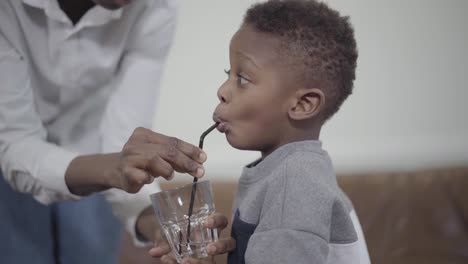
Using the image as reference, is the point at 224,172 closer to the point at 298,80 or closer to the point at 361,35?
the point at 361,35

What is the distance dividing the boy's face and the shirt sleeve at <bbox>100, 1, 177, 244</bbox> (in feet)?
1.32

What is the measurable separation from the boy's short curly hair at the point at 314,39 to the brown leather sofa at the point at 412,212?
1135 mm

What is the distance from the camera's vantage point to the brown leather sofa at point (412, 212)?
1.83m

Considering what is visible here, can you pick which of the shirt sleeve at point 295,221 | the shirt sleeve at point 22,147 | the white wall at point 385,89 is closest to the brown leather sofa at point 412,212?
the white wall at point 385,89

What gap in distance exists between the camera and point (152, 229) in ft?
3.37

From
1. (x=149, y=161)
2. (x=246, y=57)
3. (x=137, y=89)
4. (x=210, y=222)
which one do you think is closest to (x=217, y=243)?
(x=210, y=222)

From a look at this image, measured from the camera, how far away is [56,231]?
118 centimetres

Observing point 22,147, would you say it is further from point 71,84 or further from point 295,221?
point 295,221

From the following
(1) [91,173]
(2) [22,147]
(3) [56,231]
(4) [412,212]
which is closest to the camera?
(1) [91,173]

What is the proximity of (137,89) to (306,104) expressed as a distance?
49 centimetres

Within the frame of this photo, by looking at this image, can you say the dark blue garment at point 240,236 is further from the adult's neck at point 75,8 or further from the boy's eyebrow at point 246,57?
the adult's neck at point 75,8

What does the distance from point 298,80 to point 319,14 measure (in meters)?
0.10

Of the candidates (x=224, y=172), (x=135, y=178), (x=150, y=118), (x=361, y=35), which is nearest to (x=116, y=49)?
(x=150, y=118)

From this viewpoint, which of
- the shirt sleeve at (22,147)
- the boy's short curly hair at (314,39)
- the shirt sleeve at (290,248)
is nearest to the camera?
the shirt sleeve at (290,248)
